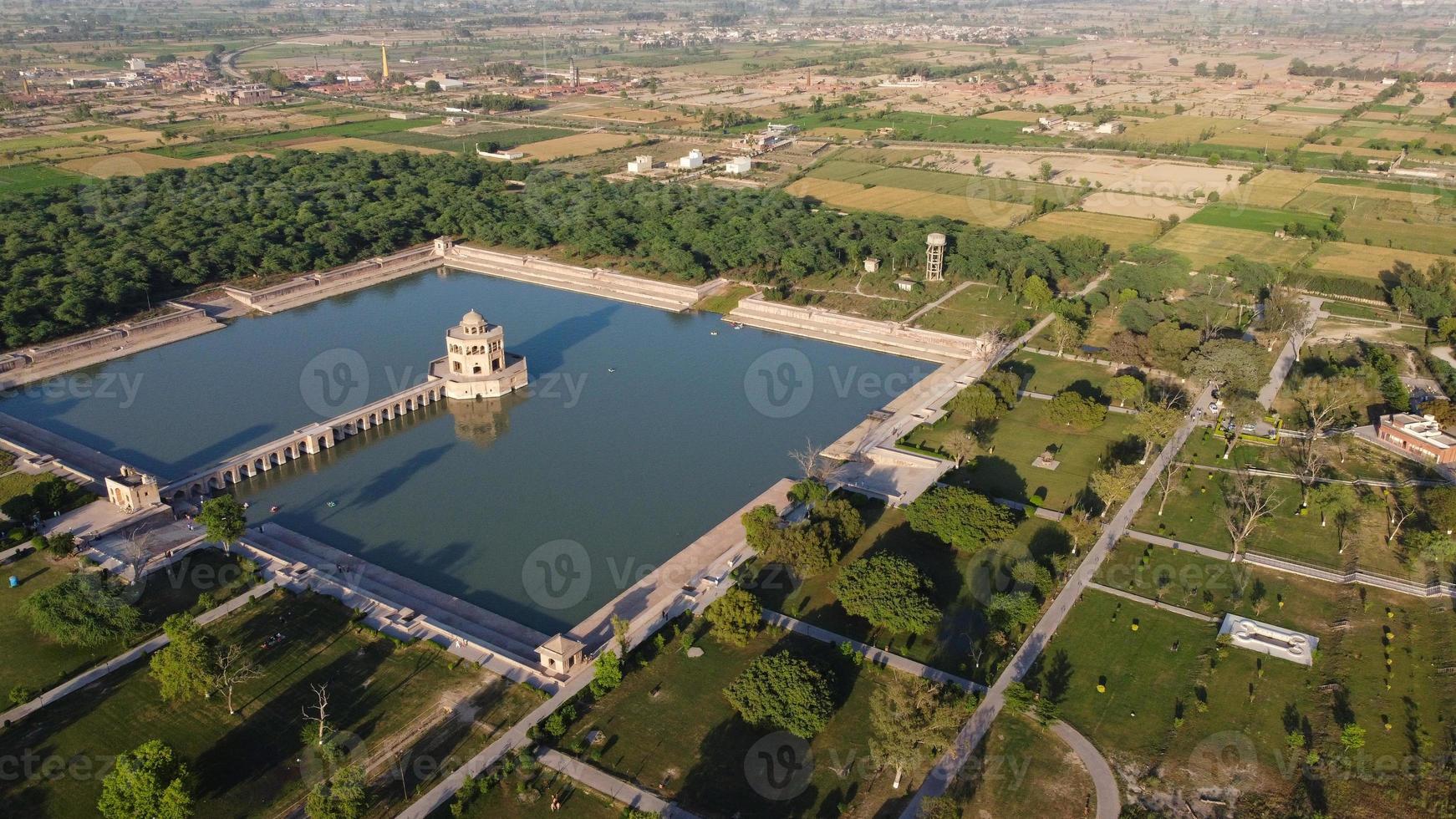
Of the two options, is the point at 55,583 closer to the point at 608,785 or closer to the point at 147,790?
the point at 147,790

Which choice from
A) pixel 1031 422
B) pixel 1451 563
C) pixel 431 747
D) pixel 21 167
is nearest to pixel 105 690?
pixel 431 747

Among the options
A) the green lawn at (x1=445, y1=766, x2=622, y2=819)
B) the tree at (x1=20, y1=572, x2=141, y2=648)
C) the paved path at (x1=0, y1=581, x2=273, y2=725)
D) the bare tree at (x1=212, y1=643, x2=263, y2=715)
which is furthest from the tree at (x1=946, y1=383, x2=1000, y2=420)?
the tree at (x1=20, y1=572, x2=141, y2=648)

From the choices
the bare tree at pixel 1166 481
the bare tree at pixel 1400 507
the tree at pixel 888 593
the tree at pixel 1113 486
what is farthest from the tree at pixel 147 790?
the bare tree at pixel 1400 507

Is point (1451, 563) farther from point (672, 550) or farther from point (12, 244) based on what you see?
point (12, 244)

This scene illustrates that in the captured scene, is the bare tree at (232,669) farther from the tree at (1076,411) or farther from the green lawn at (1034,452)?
the tree at (1076,411)

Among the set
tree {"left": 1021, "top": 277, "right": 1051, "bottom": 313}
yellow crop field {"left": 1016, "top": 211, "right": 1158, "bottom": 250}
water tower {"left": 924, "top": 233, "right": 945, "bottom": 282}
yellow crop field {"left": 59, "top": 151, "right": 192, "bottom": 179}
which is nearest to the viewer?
tree {"left": 1021, "top": 277, "right": 1051, "bottom": 313}

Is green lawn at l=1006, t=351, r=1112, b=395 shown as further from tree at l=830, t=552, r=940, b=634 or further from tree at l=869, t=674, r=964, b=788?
tree at l=869, t=674, r=964, b=788
